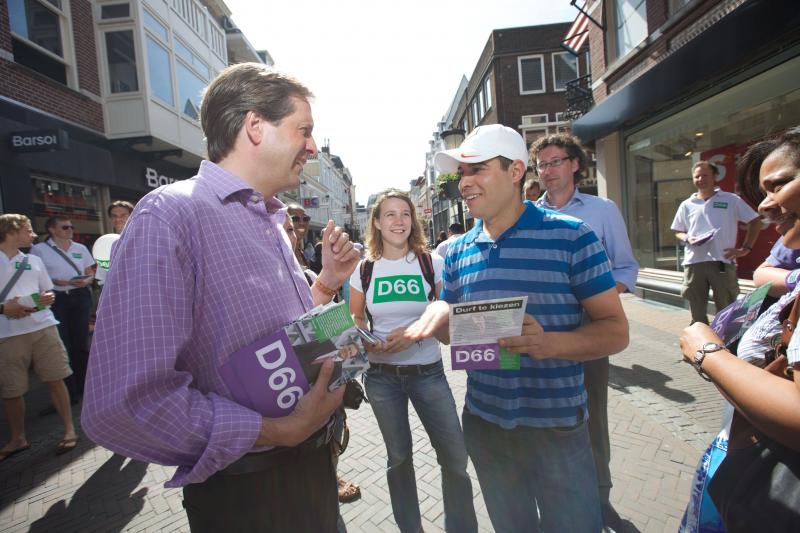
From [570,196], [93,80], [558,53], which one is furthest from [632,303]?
[558,53]

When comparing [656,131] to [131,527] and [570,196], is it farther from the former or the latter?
[131,527]

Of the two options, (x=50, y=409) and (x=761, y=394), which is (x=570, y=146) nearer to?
(x=761, y=394)

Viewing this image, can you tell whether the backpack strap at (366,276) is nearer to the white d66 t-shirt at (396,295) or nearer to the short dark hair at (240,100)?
the white d66 t-shirt at (396,295)

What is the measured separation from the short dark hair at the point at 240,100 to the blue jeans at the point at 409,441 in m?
1.68

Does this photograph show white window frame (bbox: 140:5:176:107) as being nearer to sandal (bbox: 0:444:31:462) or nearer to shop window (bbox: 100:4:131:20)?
shop window (bbox: 100:4:131:20)

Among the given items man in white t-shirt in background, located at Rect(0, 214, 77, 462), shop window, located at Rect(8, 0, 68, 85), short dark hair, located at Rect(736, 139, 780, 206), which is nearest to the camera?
short dark hair, located at Rect(736, 139, 780, 206)

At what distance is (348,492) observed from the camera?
2.96 meters

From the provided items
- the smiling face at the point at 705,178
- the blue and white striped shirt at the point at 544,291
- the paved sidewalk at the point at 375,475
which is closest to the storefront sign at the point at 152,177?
the paved sidewalk at the point at 375,475

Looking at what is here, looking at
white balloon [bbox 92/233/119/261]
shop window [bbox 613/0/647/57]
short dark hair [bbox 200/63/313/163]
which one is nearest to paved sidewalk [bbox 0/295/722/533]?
white balloon [bbox 92/233/119/261]

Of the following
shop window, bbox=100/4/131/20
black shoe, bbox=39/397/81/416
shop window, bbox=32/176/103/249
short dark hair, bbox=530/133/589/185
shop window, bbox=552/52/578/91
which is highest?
shop window, bbox=552/52/578/91

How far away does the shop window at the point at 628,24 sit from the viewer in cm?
891

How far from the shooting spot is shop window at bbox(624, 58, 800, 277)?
243 inches

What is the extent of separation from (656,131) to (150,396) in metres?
10.7

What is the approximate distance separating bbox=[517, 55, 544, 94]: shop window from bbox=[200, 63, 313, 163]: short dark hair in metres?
23.8
